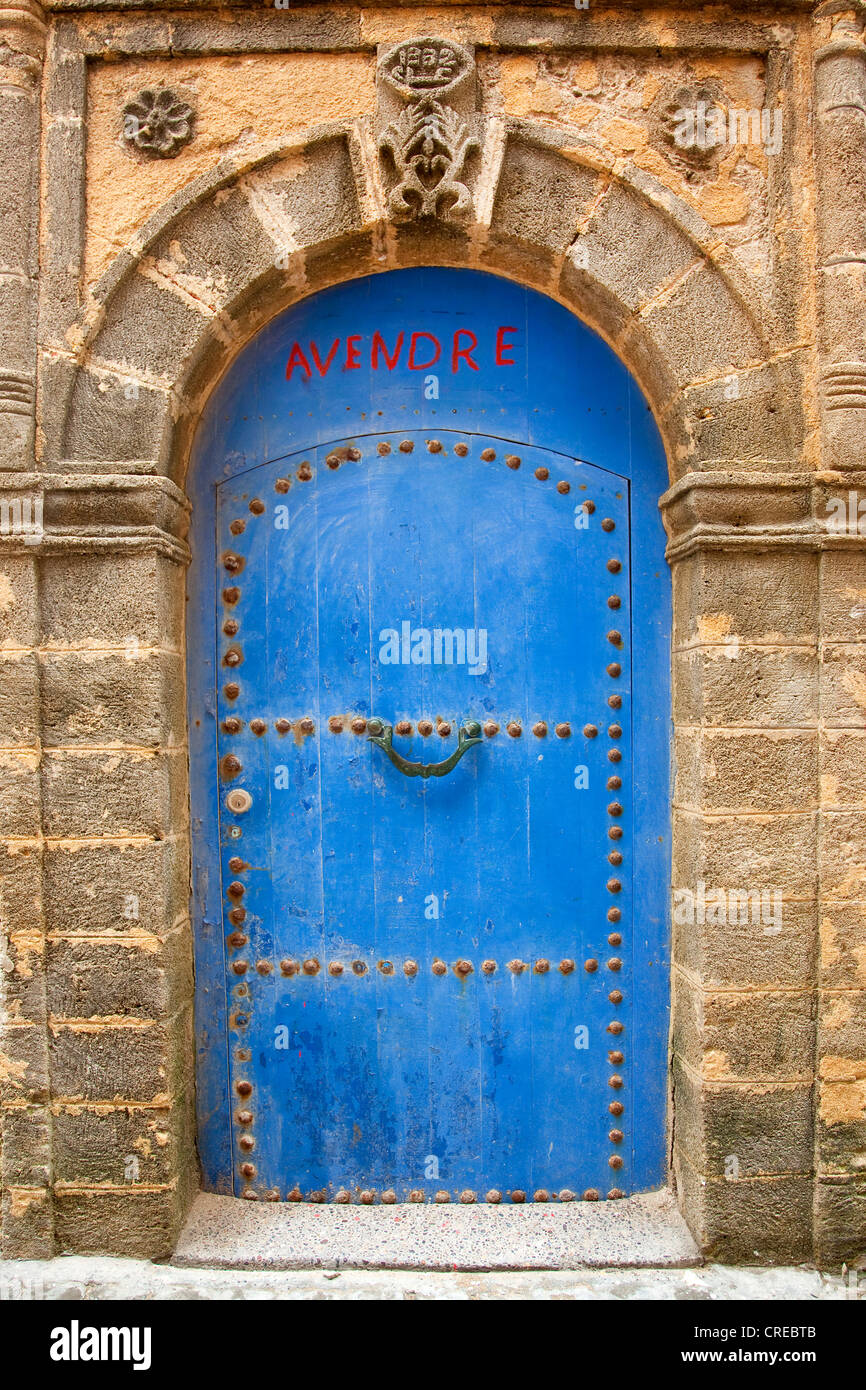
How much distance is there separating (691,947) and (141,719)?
1.48 m

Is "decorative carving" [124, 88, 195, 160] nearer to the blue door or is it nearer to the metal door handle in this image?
the blue door

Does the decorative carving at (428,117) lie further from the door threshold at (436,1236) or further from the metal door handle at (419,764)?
the door threshold at (436,1236)

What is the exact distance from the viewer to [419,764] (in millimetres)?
2229

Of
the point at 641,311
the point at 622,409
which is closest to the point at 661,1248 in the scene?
the point at 622,409

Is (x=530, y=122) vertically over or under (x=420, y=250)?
over

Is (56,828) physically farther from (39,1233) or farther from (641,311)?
(641,311)

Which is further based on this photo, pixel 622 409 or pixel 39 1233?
pixel 622 409

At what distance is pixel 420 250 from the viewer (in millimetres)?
2227

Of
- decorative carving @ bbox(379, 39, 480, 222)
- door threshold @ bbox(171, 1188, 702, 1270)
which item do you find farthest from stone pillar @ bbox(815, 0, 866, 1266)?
decorative carving @ bbox(379, 39, 480, 222)

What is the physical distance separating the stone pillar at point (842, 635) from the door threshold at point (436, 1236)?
0.41m

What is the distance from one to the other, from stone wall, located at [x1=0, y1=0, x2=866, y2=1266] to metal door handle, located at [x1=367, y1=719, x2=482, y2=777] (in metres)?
0.53

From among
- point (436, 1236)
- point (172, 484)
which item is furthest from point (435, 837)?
point (172, 484)

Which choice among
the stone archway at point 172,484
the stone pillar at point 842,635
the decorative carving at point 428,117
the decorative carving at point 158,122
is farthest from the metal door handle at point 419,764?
the decorative carving at point 158,122

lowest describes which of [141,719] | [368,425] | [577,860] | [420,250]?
[577,860]
